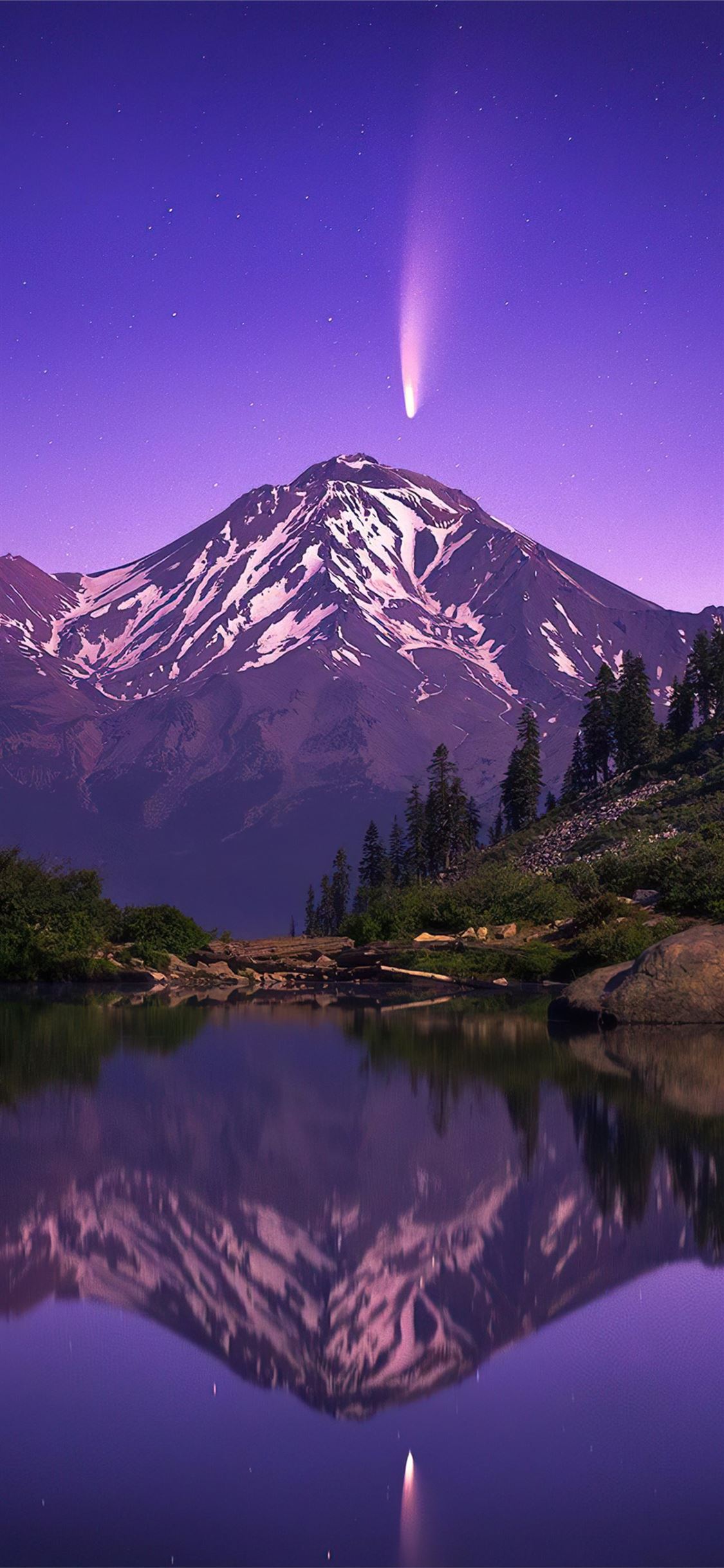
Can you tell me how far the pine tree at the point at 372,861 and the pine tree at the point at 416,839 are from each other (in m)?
4.09

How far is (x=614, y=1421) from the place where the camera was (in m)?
6.09

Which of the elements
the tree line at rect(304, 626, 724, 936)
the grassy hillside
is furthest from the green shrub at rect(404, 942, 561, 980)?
the tree line at rect(304, 626, 724, 936)

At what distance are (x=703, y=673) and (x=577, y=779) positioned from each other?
730 inches

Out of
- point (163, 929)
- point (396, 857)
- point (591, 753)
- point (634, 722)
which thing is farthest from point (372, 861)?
point (163, 929)

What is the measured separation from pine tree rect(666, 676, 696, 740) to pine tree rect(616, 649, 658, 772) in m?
1.54

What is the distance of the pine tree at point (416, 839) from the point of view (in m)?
98.5

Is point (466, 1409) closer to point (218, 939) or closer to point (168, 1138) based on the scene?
point (168, 1138)

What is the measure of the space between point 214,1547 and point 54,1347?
2.29 metres

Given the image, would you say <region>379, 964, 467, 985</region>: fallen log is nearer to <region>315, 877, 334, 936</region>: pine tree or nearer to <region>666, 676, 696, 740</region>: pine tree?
<region>666, 676, 696, 740</region>: pine tree

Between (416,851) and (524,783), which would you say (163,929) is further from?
(416,851)

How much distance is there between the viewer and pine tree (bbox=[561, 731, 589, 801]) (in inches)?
3794

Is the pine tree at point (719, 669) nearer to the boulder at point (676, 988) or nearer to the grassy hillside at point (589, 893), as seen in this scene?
the grassy hillside at point (589, 893)

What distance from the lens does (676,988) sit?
25688 mm

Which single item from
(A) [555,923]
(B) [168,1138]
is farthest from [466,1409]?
(A) [555,923]
